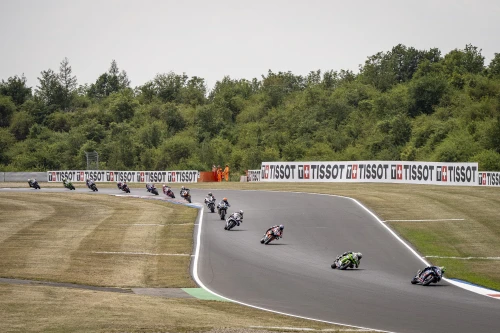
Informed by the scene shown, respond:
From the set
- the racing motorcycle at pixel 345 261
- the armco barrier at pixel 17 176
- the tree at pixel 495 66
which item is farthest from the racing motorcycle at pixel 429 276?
the tree at pixel 495 66

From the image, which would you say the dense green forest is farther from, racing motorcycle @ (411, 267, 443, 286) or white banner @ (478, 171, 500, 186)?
racing motorcycle @ (411, 267, 443, 286)

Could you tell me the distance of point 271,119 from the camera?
12194cm

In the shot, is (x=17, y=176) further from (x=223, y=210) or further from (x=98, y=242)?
(x=98, y=242)

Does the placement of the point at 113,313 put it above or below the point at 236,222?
below

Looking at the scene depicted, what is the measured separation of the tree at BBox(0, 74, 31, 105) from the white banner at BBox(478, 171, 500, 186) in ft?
337

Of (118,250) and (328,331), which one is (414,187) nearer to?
(118,250)

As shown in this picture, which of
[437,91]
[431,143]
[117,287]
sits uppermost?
[437,91]

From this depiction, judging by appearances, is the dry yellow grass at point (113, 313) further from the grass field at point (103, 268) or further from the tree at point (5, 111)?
the tree at point (5, 111)

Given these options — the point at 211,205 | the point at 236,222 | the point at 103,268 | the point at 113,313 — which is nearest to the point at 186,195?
the point at 211,205

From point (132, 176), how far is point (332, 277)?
202ft

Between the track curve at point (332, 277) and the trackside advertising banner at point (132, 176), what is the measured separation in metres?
39.4

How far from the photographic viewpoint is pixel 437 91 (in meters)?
106

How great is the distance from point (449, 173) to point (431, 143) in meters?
32.3

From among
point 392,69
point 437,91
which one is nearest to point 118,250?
point 437,91
